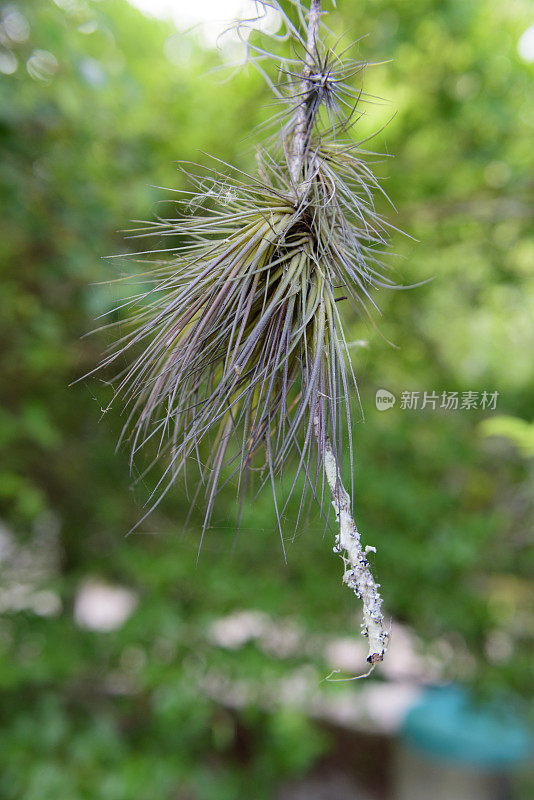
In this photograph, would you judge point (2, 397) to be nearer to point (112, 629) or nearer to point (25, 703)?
point (112, 629)

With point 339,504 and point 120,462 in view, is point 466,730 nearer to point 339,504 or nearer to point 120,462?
point 120,462

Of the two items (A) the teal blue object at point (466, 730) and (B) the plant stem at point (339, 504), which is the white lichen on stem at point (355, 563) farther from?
(A) the teal blue object at point (466, 730)

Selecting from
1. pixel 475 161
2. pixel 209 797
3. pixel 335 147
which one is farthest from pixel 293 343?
pixel 209 797

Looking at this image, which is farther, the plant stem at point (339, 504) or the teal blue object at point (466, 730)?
the teal blue object at point (466, 730)

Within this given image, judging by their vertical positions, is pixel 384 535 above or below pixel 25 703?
above

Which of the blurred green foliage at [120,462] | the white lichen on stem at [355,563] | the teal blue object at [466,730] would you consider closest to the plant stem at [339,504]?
the white lichen on stem at [355,563]

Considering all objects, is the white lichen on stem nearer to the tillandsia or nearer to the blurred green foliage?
the tillandsia

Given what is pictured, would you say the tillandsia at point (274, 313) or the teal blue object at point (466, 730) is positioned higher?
the tillandsia at point (274, 313)
